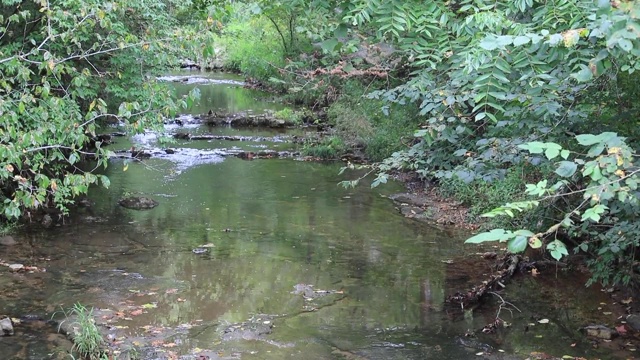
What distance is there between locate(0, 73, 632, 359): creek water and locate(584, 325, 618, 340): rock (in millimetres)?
165

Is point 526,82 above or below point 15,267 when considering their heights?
above

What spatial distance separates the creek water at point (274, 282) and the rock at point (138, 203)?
0.21 metres

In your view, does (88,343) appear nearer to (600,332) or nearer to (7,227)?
(7,227)

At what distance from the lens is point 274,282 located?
8.27 metres

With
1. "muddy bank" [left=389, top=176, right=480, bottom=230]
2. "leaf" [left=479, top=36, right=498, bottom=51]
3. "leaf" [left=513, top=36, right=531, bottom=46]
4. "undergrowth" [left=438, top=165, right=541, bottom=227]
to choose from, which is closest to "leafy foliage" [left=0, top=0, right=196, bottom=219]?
"leaf" [left=479, top=36, right=498, bottom=51]

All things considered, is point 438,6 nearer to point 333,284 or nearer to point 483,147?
point 483,147

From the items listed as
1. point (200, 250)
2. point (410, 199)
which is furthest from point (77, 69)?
point (410, 199)

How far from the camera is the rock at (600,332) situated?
6531 mm

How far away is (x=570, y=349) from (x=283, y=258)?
4.24 meters

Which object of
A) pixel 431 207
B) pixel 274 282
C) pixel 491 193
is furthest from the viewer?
pixel 431 207

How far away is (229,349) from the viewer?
20.6 feet

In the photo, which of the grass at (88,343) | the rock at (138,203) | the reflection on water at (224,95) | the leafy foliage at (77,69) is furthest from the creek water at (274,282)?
the reflection on water at (224,95)

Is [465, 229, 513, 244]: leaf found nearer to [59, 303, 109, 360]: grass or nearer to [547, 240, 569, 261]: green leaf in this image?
[547, 240, 569, 261]: green leaf

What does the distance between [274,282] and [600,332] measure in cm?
396
